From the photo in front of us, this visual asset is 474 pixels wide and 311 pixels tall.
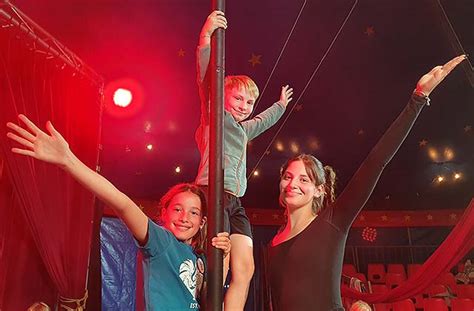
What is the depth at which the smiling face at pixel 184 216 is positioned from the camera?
1.58 m

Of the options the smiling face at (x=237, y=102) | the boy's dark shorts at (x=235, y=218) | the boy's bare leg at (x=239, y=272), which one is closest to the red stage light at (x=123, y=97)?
the smiling face at (x=237, y=102)

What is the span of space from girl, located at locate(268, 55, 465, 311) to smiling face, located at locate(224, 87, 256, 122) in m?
0.59

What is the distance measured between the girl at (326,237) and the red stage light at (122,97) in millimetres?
3537

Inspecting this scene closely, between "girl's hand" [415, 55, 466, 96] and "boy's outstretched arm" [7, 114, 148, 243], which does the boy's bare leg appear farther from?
"girl's hand" [415, 55, 466, 96]

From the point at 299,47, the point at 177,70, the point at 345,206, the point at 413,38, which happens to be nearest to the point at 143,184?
the point at 177,70

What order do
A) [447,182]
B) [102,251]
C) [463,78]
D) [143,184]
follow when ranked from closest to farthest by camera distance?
[102,251] → [463,78] → [143,184] → [447,182]

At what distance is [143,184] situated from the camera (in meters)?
6.73

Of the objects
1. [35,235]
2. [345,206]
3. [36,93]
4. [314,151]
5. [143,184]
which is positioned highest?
[314,151]

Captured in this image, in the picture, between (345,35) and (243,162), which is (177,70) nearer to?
(345,35)

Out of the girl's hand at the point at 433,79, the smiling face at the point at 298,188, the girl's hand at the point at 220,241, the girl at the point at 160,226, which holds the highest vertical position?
the girl's hand at the point at 433,79

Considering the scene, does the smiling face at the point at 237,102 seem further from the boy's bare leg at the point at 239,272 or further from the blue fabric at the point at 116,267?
the blue fabric at the point at 116,267

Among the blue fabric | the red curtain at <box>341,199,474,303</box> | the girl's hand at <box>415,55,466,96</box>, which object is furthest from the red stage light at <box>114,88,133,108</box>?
the girl's hand at <box>415,55,466,96</box>

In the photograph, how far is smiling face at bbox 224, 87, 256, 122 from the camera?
202 centimetres

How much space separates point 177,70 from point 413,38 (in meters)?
2.60
